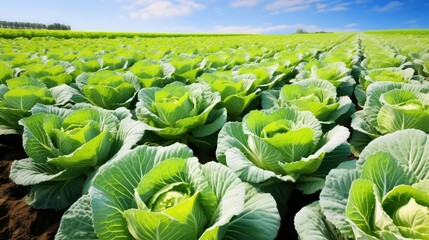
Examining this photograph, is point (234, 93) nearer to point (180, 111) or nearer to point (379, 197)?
point (180, 111)

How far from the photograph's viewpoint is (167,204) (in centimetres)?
159

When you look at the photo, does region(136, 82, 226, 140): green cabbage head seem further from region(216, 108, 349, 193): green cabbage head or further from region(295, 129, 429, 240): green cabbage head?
region(295, 129, 429, 240): green cabbage head

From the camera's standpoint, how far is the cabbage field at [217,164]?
151 cm

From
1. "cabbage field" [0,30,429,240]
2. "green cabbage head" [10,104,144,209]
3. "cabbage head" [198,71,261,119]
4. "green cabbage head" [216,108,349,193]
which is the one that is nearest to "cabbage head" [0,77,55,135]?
"cabbage field" [0,30,429,240]

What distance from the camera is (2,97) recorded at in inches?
155


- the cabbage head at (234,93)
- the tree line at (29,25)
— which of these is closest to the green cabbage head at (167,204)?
the cabbage head at (234,93)

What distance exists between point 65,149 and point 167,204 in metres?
1.49

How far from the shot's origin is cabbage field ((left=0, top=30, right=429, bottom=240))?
1512 millimetres

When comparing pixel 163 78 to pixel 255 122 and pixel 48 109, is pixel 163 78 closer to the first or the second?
pixel 48 109

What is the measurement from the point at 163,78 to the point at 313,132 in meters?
3.08

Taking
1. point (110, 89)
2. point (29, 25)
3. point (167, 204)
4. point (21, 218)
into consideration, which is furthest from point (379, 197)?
point (29, 25)

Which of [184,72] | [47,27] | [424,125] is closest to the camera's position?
[424,125]

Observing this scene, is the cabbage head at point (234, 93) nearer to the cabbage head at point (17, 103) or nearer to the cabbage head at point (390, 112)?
the cabbage head at point (390, 112)

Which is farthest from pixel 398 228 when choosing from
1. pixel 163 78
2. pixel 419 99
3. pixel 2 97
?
pixel 2 97
